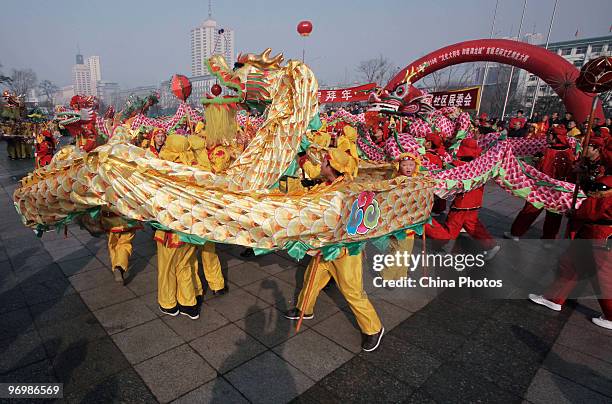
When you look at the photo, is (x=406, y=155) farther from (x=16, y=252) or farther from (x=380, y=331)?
(x=16, y=252)

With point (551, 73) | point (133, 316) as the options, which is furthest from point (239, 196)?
point (551, 73)

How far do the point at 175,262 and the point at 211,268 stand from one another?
474mm

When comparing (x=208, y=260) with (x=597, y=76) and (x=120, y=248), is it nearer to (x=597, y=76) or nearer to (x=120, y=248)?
(x=120, y=248)

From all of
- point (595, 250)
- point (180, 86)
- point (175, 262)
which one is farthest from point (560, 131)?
point (180, 86)

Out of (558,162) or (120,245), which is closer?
(120,245)

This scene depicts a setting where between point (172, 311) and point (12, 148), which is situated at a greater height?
point (172, 311)

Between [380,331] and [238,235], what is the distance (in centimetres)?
144

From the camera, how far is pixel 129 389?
7.57ft

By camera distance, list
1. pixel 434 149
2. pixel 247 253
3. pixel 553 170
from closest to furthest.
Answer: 1. pixel 247 253
2. pixel 553 170
3. pixel 434 149

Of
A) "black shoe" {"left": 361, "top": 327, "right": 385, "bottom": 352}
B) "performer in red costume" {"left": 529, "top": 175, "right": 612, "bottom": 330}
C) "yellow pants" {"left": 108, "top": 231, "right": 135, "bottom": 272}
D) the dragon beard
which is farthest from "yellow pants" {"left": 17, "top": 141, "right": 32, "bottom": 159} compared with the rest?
"performer in red costume" {"left": 529, "top": 175, "right": 612, "bottom": 330}

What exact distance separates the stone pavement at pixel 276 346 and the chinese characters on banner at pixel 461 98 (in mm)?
10729

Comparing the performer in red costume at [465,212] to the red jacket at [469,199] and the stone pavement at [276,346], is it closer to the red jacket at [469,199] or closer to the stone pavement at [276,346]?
the red jacket at [469,199]

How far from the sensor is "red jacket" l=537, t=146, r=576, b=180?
5.19 metres

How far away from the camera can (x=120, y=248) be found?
12.4ft
